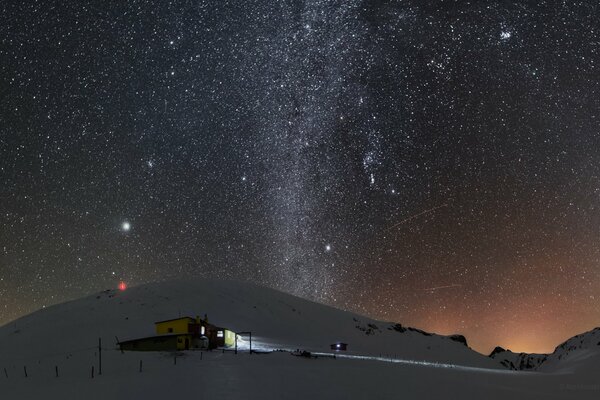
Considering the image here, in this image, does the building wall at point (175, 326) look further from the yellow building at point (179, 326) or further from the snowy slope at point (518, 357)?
the snowy slope at point (518, 357)

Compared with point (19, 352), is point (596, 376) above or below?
below

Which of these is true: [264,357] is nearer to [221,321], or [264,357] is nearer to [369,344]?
[221,321]

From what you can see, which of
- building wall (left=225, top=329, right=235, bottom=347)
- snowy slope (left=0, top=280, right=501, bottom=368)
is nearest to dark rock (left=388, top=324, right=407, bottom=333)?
snowy slope (left=0, top=280, right=501, bottom=368)

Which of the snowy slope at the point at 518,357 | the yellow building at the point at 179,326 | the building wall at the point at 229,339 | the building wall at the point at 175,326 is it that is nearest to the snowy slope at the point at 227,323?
the building wall at the point at 229,339

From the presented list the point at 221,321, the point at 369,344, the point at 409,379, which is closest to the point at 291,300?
the point at 369,344

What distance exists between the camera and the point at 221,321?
64.1m

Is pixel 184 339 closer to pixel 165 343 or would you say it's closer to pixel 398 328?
pixel 165 343

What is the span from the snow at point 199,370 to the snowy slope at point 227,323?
12.0 inches

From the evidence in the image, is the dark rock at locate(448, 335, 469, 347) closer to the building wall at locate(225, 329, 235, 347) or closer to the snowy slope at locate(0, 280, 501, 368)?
the snowy slope at locate(0, 280, 501, 368)

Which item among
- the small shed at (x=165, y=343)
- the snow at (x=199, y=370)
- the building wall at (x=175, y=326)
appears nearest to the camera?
the snow at (x=199, y=370)

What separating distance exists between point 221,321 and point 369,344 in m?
25.6

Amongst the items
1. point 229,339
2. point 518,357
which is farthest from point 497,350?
point 229,339

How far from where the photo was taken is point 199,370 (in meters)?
24.3

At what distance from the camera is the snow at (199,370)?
68.3 feet
